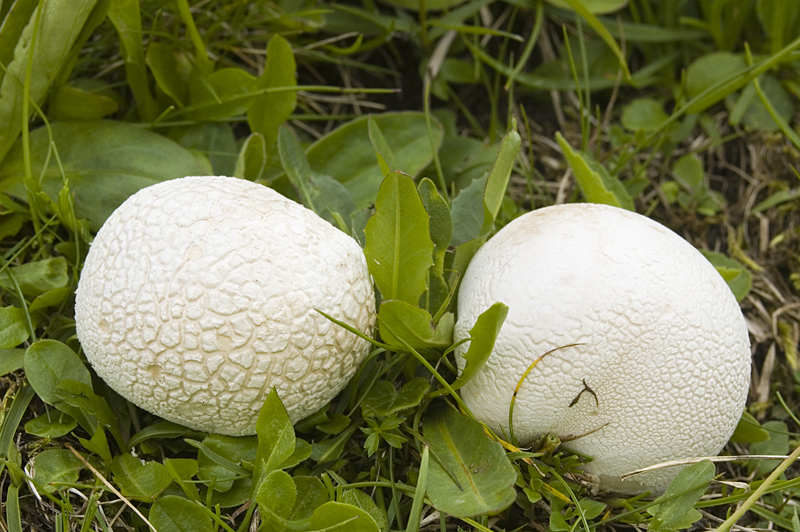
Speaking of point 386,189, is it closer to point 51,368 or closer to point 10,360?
point 51,368

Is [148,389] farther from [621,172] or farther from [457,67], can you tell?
[621,172]

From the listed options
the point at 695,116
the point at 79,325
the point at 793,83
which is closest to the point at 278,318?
the point at 79,325

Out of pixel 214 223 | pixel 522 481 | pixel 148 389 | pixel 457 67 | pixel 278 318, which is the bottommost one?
pixel 522 481

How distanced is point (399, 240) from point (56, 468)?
912 mm

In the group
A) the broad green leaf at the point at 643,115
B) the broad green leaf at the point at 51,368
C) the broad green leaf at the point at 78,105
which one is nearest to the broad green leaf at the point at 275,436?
the broad green leaf at the point at 51,368

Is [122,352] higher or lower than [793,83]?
lower

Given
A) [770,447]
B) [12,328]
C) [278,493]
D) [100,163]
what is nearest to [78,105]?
[100,163]

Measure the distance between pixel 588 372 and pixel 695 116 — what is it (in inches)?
56.7

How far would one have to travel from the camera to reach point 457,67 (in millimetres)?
2322

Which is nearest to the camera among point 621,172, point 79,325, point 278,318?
point 278,318

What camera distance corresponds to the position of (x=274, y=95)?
1.89m

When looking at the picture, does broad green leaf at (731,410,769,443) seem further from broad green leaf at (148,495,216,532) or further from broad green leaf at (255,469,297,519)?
broad green leaf at (148,495,216,532)

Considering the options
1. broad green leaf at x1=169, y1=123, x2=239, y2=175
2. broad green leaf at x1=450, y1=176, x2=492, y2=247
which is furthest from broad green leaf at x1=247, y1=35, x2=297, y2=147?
broad green leaf at x1=450, y1=176, x2=492, y2=247

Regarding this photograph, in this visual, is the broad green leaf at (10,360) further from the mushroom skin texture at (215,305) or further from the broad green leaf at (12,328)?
the mushroom skin texture at (215,305)
